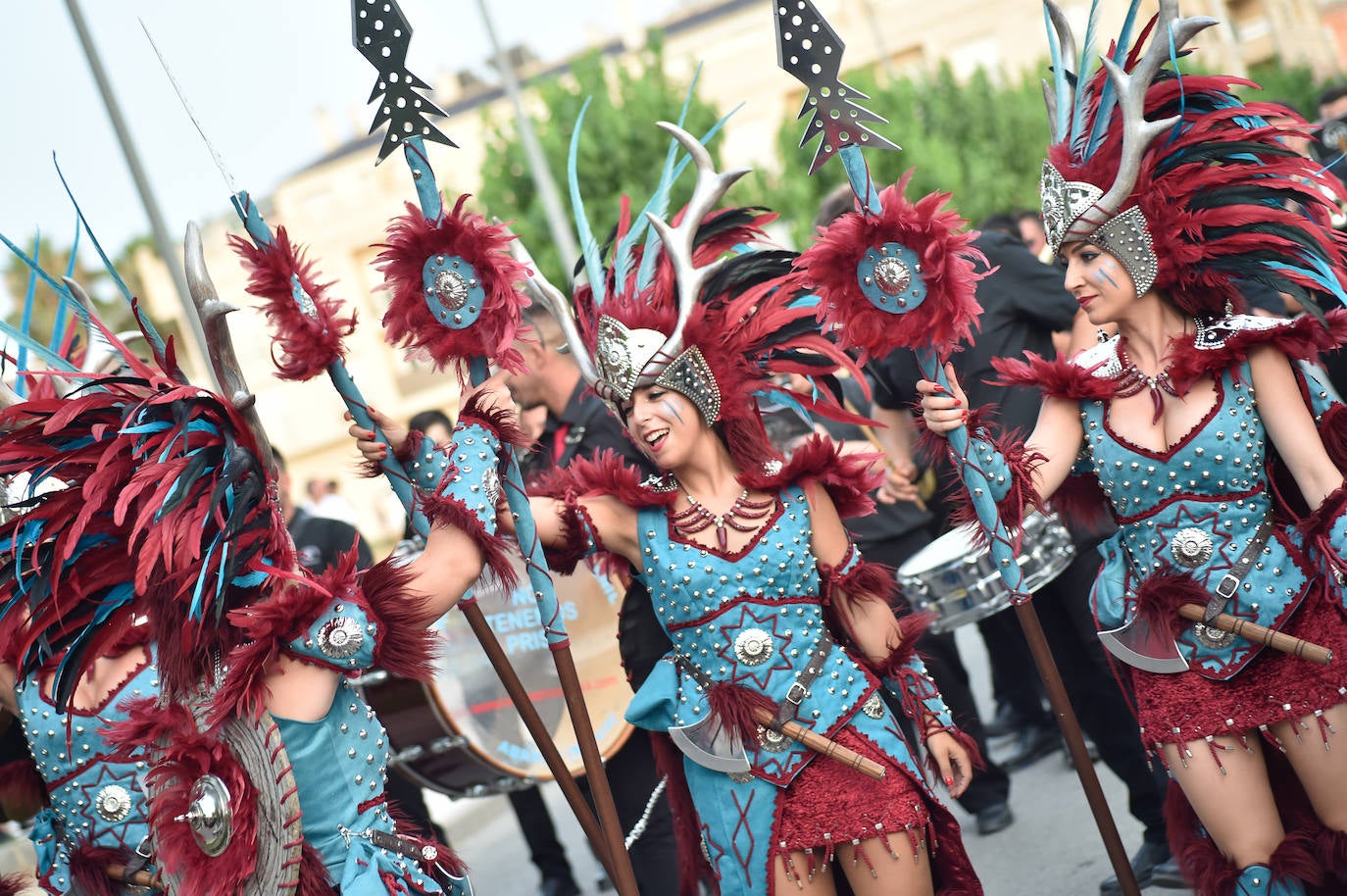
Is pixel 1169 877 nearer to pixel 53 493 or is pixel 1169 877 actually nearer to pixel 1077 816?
pixel 1077 816


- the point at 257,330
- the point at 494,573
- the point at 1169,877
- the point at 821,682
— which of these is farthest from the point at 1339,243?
the point at 257,330

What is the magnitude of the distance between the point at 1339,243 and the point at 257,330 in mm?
23015

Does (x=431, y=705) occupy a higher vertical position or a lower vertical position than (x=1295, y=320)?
lower

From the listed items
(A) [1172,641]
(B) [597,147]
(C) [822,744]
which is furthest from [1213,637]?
(B) [597,147]

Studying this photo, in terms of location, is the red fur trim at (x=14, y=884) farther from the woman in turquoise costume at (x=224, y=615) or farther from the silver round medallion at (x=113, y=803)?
the woman in turquoise costume at (x=224, y=615)

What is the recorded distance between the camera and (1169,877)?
4477mm

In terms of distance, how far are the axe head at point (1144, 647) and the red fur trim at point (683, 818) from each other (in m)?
1.18

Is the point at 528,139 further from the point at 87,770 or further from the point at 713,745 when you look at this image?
the point at 713,745

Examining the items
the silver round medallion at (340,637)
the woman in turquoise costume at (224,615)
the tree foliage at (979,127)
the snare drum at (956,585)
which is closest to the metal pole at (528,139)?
the tree foliage at (979,127)

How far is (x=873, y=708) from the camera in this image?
3.53m

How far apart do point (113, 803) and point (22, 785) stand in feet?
1.64

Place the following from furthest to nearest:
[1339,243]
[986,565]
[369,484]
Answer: [369,484] < [986,565] < [1339,243]

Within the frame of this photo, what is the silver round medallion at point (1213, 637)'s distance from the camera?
344 cm

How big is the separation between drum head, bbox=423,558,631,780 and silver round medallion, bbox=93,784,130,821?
1.62 meters
